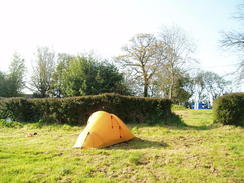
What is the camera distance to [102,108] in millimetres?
10469

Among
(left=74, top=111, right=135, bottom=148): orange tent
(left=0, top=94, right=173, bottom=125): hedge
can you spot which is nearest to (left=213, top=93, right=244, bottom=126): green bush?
(left=0, top=94, right=173, bottom=125): hedge

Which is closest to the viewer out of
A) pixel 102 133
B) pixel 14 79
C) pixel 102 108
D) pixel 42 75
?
pixel 102 133

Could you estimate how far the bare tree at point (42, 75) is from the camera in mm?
29016

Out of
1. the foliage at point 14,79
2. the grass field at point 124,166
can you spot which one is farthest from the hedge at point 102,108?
the foliage at point 14,79

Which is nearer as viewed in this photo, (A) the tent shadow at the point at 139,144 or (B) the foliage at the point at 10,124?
(A) the tent shadow at the point at 139,144

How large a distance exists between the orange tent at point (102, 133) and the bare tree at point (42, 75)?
2512cm

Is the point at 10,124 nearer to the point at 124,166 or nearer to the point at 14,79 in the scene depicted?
the point at 124,166

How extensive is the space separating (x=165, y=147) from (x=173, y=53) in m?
18.4

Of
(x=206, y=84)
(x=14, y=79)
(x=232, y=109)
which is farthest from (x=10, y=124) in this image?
(x=206, y=84)

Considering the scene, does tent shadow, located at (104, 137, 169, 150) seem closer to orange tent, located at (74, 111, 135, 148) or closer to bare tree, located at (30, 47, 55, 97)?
orange tent, located at (74, 111, 135, 148)

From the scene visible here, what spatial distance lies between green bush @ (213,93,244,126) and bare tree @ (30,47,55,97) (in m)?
26.2

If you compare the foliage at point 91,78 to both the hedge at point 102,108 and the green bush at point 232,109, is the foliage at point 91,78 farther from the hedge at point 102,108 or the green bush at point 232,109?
the green bush at point 232,109

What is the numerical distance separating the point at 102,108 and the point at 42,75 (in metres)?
22.3

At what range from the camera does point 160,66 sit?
957 inches
